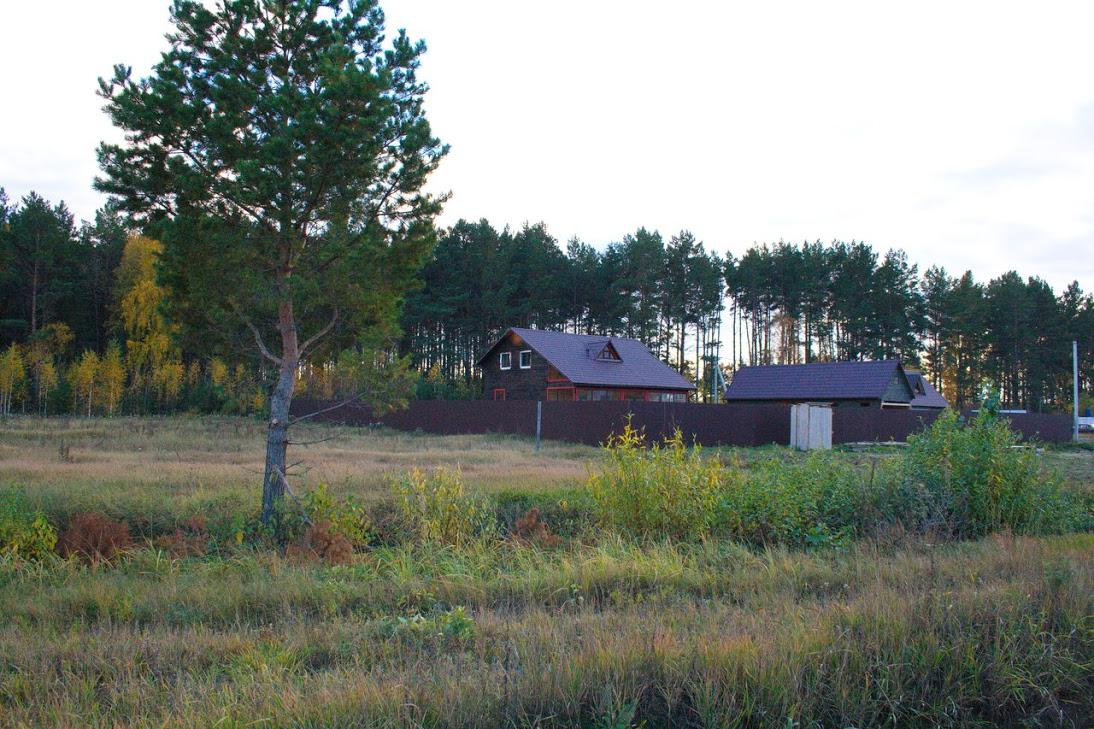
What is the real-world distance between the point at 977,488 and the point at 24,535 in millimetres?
10721

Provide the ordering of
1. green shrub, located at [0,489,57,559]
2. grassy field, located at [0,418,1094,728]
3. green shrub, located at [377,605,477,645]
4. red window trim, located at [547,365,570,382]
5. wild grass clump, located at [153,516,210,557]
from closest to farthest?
1. grassy field, located at [0,418,1094,728]
2. green shrub, located at [377,605,477,645]
3. green shrub, located at [0,489,57,559]
4. wild grass clump, located at [153,516,210,557]
5. red window trim, located at [547,365,570,382]

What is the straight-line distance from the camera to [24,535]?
7.87 metres

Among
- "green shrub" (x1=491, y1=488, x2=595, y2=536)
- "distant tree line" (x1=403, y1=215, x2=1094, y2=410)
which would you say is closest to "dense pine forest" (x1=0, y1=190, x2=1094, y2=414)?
"distant tree line" (x1=403, y1=215, x2=1094, y2=410)

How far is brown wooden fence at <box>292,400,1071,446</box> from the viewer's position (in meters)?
24.8

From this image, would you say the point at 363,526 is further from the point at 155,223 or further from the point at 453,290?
the point at 453,290

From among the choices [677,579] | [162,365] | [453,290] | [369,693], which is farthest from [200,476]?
[453,290]

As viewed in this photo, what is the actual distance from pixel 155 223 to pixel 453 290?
43.5 meters

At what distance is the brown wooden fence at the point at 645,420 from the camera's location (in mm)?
24844

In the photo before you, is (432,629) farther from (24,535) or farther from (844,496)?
(844,496)

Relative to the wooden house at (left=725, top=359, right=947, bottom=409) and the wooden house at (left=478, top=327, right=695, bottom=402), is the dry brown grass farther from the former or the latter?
the wooden house at (left=725, top=359, right=947, bottom=409)

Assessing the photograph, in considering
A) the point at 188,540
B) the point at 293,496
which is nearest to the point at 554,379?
the point at 293,496

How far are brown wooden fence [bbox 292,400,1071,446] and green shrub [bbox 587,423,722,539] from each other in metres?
12.8

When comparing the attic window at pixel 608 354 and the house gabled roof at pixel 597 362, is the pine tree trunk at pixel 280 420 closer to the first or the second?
the house gabled roof at pixel 597 362

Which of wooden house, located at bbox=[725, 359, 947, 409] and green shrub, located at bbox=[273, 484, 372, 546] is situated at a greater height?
wooden house, located at bbox=[725, 359, 947, 409]
